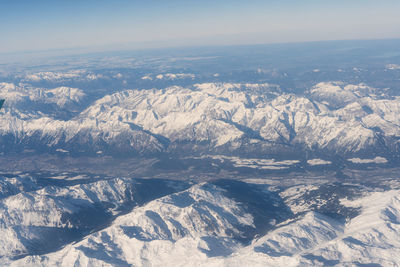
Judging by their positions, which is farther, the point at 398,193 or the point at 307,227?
the point at 398,193

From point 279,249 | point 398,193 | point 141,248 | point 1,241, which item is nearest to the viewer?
point 279,249

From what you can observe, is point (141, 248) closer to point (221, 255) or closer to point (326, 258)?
point (221, 255)

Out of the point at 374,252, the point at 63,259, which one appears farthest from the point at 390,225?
the point at 63,259

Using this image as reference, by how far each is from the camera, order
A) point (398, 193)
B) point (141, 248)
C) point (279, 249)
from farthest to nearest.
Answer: point (398, 193) < point (141, 248) < point (279, 249)

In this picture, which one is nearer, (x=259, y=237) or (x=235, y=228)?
(x=259, y=237)

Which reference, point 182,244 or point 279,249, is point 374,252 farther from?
point 182,244

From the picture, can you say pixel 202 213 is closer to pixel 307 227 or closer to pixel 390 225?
pixel 307 227

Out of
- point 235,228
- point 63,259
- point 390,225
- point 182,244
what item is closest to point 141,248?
point 182,244

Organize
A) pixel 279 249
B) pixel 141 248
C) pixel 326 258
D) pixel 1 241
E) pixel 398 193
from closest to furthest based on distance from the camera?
pixel 326 258 < pixel 279 249 < pixel 141 248 < pixel 1 241 < pixel 398 193

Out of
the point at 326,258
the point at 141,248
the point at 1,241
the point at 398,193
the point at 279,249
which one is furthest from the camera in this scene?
the point at 398,193
